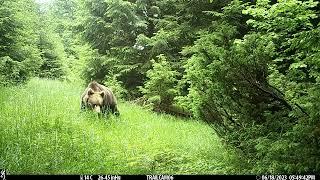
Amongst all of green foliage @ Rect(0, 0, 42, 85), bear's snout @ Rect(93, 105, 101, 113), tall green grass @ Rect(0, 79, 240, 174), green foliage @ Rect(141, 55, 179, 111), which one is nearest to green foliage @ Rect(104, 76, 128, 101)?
green foliage @ Rect(141, 55, 179, 111)

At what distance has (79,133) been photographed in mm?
7844

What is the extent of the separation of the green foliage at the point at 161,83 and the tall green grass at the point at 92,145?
237 cm

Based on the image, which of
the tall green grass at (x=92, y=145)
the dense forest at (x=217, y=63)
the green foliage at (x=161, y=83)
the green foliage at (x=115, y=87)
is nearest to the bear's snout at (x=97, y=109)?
the tall green grass at (x=92, y=145)

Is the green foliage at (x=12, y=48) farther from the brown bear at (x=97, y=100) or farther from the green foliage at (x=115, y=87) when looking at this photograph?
the green foliage at (x=115, y=87)

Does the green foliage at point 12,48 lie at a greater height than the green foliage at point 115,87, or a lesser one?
greater

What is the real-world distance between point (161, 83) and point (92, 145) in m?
5.58

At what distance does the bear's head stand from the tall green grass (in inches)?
14.9

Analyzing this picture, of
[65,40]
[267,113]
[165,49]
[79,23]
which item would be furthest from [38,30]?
[267,113]

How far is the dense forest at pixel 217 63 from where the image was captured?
5527 millimetres

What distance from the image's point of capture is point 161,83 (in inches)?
496

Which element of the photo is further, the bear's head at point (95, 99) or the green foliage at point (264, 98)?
the bear's head at point (95, 99)

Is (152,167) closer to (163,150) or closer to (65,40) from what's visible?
(163,150)

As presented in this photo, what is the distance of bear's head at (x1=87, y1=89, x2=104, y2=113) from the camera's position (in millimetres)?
9875

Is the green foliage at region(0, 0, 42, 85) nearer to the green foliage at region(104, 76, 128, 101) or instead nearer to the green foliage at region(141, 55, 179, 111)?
the green foliage at region(104, 76, 128, 101)
